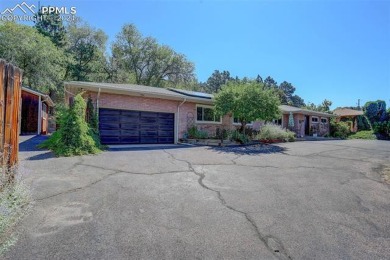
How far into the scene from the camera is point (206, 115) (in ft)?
52.8

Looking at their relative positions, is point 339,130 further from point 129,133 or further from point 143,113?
point 129,133

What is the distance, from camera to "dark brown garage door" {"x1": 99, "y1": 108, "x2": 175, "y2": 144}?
12.2 metres

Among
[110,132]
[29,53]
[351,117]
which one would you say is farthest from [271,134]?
[351,117]

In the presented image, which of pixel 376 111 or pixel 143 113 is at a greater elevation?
pixel 376 111

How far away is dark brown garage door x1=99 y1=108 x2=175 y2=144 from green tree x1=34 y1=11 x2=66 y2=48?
23461 mm

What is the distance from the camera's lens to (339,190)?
17.4ft

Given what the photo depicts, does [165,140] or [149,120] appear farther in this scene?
[165,140]

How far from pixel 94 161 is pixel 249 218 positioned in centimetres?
558

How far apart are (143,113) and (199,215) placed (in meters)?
10.4

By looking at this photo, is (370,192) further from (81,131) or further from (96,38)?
(96,38)

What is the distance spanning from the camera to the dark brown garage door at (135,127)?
40.2 feet

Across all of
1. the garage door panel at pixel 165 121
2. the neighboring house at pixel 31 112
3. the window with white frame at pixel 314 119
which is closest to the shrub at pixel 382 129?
the window with white frame at pixel 314 119

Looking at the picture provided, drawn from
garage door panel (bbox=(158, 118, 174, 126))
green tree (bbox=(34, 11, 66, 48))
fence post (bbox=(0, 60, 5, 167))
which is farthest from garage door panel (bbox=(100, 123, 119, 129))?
green tree (bbox=(34, 11, 66, 48))

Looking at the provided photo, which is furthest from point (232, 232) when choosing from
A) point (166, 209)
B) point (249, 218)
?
point (166, 209)
